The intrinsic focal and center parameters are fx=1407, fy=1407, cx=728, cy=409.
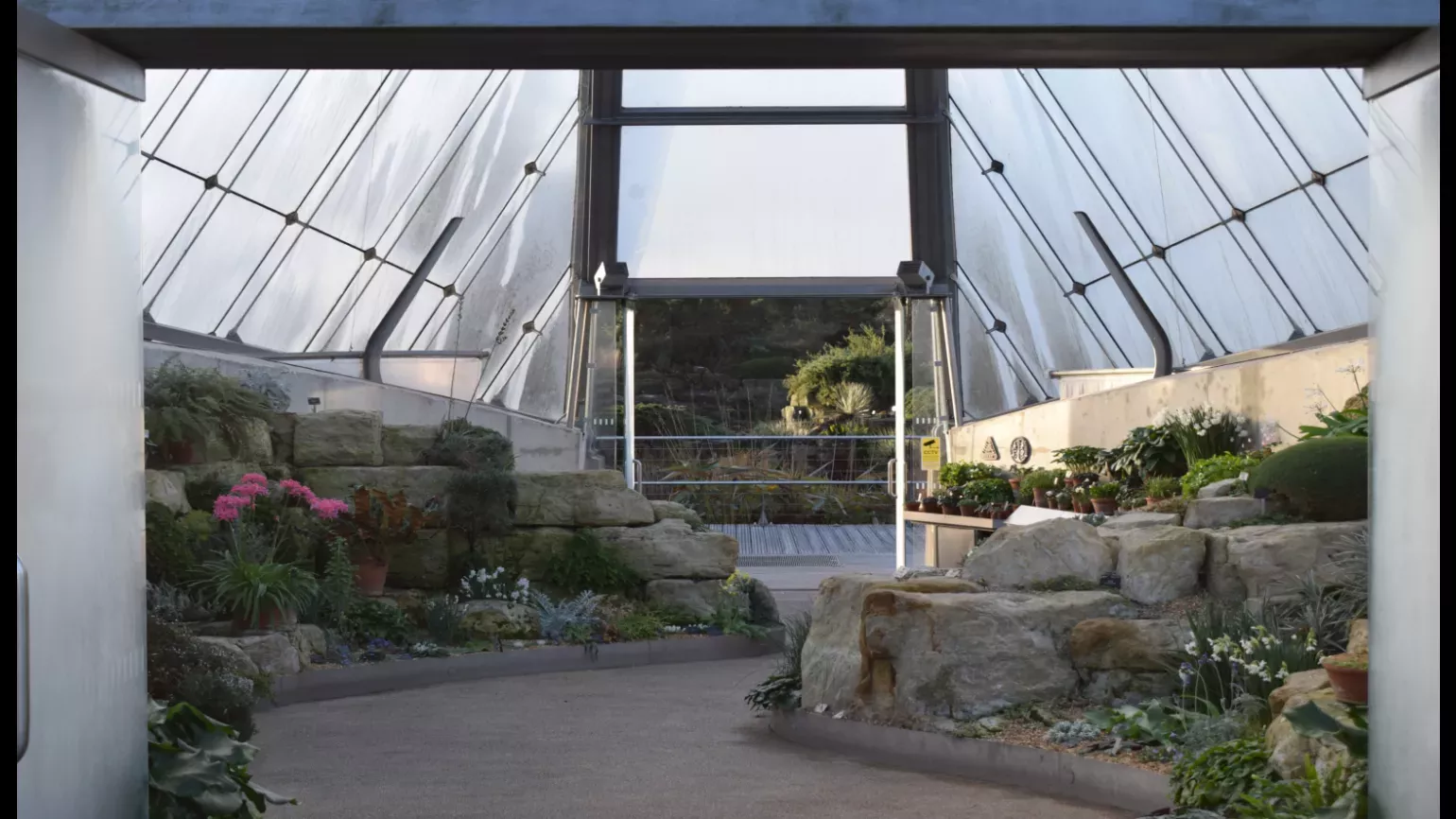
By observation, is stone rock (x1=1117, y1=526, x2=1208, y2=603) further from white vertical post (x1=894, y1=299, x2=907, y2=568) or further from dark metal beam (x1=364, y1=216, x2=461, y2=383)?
dark metal beam (x1=364, y1=216, x2=461, y2=383)

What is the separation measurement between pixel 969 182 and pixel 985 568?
1045 centimetres

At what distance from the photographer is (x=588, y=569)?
9828mm

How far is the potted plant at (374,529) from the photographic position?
893 cm

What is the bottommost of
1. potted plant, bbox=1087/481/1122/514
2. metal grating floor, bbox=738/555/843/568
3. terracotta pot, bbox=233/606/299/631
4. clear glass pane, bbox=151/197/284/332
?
metal grating floor, bbox=738/555/843/568

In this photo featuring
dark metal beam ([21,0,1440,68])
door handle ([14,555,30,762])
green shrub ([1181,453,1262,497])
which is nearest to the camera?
door handle ([14,555,30,762])

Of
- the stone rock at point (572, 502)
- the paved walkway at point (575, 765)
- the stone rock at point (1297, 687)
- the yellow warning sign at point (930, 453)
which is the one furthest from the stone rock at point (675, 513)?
the stone rock at point (1297, 687)

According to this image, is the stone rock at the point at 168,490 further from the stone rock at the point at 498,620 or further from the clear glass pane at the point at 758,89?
the clear glass pane at the point at 758,89

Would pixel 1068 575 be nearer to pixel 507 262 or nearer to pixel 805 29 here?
pixel 805 29

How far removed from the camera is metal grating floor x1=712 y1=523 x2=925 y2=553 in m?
17.3

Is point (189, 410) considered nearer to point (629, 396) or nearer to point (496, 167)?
point (496, 167)

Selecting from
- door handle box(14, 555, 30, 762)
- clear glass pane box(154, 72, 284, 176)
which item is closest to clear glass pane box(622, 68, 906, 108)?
clear glass pane box(154, 72, 284, 176)

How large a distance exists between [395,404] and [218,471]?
4.07 metres

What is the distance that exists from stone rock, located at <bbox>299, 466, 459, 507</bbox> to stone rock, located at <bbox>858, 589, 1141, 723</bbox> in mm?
4670

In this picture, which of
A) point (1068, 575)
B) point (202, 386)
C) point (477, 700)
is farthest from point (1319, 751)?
point (202, 386)
